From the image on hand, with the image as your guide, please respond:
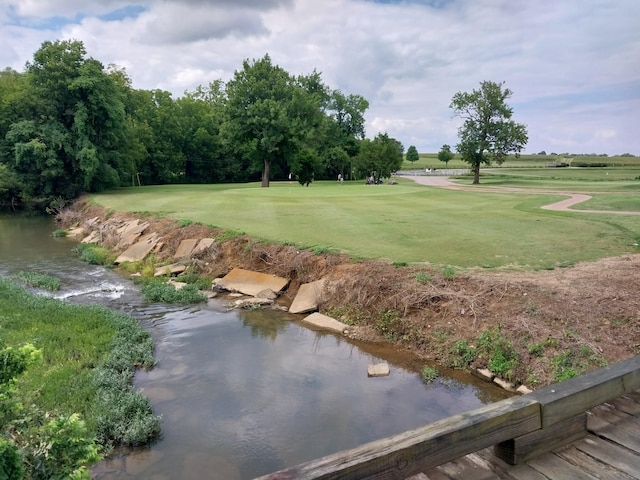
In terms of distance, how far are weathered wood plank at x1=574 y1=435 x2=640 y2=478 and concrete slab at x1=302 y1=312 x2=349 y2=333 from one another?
6.73 m

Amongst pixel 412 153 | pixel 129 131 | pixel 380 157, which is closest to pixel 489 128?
pixel 380 157

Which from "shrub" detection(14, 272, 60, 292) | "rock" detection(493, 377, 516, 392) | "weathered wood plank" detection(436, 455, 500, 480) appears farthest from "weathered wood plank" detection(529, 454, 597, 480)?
"shrub" detection(14, 272, 60, 292)

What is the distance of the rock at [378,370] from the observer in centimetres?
807

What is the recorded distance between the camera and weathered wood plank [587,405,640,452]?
11.7 ft

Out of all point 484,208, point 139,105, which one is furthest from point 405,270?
point 139,105

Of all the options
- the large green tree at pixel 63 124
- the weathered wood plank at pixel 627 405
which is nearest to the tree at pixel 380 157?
the large green tree at pixel 63 124

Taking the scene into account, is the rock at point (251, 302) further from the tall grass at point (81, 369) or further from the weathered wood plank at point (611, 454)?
the weathered wood plank at point (611, 454)

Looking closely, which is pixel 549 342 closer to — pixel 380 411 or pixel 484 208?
pixel 380 411

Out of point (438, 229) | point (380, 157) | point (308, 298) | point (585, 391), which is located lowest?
point (308, 298)

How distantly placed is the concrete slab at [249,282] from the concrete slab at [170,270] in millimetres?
1868

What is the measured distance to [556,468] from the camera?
3.24 m

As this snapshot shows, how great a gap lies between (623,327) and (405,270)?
4.48 meters

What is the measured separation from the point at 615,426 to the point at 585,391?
1.91 feet

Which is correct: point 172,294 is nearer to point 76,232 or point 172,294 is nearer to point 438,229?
point 438,229
